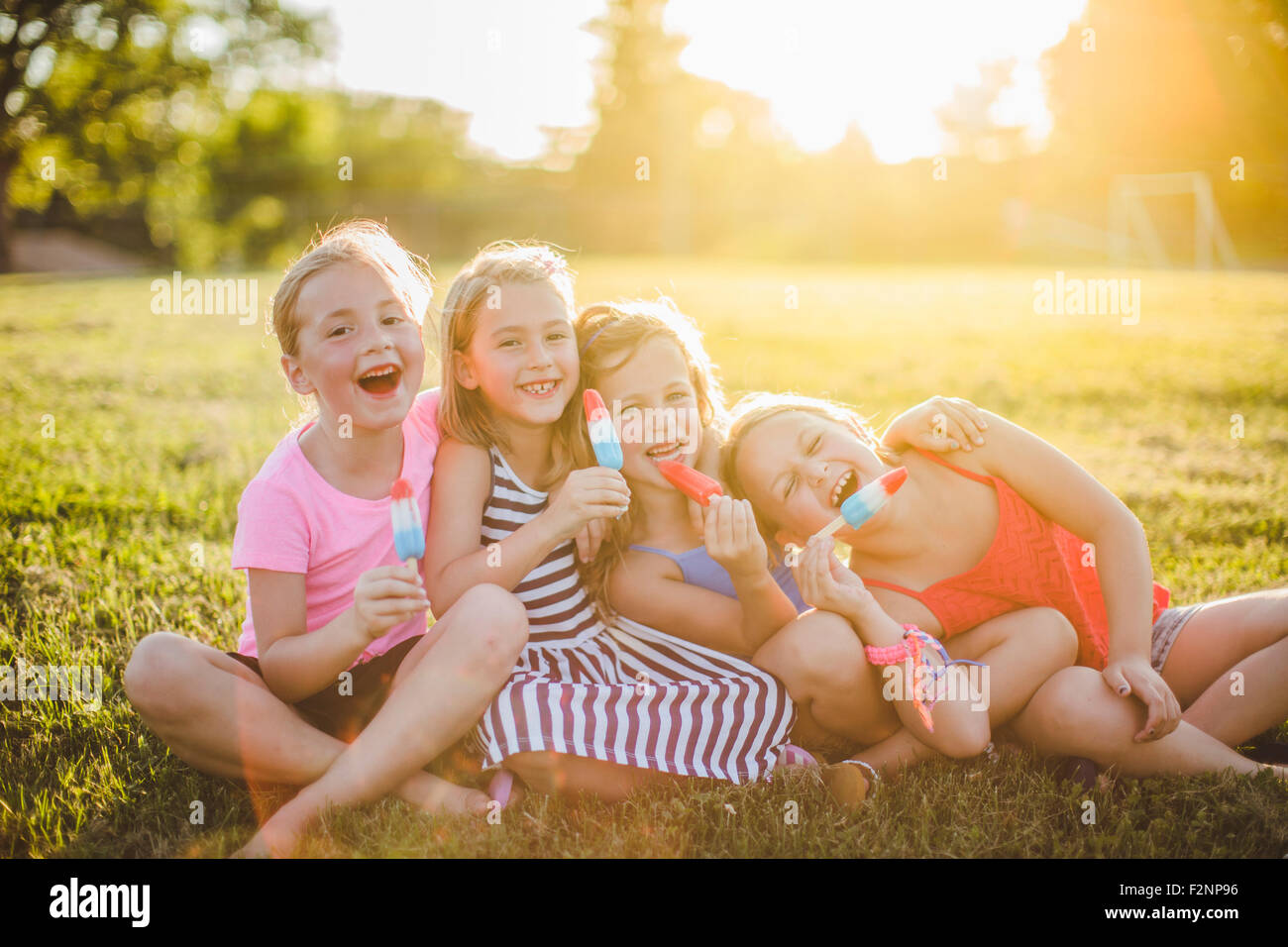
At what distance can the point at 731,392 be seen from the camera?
6.26 m

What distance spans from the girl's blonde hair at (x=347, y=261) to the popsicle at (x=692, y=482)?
82 centimetres

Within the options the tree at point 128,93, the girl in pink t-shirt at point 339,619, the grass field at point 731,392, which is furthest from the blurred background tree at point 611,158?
the girl in pink t-shirt at point 339,619

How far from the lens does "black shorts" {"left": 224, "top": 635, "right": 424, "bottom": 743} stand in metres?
2.43

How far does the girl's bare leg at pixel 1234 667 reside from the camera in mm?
2420

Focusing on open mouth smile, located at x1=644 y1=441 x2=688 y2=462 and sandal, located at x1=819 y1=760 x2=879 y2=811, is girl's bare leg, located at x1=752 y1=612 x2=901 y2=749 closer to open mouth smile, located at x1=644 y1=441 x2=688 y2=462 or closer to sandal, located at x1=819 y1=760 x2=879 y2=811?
sandal, located at x1=819 y1=760 x2=879 y2=811

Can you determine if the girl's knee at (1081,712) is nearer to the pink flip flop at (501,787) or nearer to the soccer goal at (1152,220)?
the pink flip flop at (501,787)

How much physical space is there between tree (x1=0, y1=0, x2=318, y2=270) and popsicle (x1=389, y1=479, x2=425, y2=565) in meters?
24.8

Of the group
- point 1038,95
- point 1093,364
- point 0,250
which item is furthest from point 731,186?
point 1093,364

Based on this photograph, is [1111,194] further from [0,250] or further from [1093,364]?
[0,250]

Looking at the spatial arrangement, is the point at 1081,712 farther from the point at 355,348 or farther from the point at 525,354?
the point at 355,348

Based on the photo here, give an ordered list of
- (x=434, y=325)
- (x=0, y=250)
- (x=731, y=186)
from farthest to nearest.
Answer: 1. (x=731, y=186)
2. (x=0, y=250)
3. (x=434, y=325)

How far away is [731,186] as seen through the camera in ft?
102
